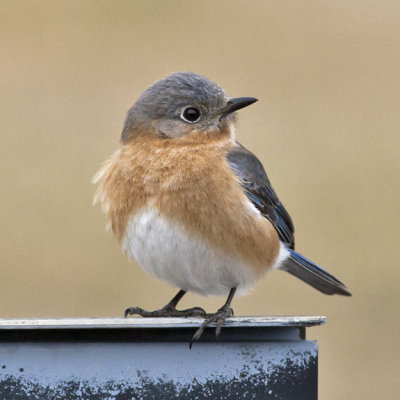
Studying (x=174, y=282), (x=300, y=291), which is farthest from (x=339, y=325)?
(x=174, y=282)

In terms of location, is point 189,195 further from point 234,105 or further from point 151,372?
point 151,372

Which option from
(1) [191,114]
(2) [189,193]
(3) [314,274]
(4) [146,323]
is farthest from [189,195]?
(4) [146,323]

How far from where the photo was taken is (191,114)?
4477mm

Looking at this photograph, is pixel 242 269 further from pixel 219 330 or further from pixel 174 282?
pixel 219 330

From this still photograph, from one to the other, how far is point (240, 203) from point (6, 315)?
3.37 m

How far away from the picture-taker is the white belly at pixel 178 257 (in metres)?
4.15

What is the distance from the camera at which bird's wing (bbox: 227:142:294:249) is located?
4.50m

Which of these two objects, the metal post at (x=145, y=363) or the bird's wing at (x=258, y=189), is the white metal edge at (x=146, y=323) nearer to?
the metal post at (x=145, y=363)

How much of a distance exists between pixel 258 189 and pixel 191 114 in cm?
51

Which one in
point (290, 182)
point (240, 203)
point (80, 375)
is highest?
point (290, 182)

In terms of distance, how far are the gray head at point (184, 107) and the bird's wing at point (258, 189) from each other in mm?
191

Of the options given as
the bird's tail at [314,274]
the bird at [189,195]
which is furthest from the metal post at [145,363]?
the bird's tail at [314,274]

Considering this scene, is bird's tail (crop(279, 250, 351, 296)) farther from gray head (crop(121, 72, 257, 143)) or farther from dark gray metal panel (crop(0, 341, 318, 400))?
dark gray metal panel (crop(0, 341, 318, 400))

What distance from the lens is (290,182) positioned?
8141 millimetres
